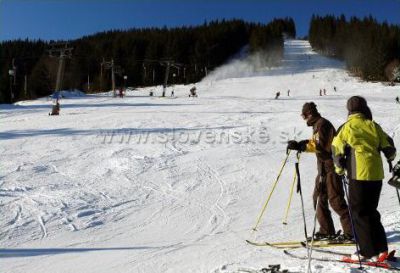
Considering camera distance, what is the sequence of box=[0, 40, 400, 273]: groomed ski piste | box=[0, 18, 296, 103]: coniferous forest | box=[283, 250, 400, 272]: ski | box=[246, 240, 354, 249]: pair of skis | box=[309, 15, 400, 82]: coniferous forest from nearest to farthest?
box=[283, 250, 400, 272]: ski, box=[246, 240, 354, 249]: pair of skis, box=[0, 40, 400, 273]: groomed ski piste, box=[309, 15, 400, 82]: coniferous forest, box=[0, 18, 296, 103]: coniferous forest

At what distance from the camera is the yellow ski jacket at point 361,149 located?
4.50 meters

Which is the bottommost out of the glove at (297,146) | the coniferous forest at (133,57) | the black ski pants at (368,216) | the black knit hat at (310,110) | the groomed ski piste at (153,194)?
the groomed ski piste at (153,194)

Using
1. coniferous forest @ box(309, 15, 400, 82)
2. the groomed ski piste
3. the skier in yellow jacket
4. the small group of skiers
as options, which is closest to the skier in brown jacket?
the groomed ski piste

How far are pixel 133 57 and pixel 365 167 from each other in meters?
75.6

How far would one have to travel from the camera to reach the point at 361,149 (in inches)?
177

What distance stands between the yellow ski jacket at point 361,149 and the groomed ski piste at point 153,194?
94 cm

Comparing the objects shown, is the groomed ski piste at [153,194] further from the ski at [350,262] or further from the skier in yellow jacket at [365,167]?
the skier in yellow jacket at [365,167]

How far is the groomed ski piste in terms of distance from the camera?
19.1ft

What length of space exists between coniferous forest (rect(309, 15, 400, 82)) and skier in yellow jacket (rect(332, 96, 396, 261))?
5634 cm

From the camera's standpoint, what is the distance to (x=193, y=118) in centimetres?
2019

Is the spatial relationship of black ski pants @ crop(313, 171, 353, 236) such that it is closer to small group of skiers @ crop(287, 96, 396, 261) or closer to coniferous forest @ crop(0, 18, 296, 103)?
small group of skiers @ crop(287, 96, 396, 261)

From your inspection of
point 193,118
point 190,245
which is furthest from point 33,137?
point 190,245

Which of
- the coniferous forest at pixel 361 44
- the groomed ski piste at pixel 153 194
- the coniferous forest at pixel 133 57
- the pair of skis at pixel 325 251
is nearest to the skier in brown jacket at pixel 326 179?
the pair of skis at pixel 325 251

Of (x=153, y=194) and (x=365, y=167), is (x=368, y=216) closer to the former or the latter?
(x=365, y=167)
